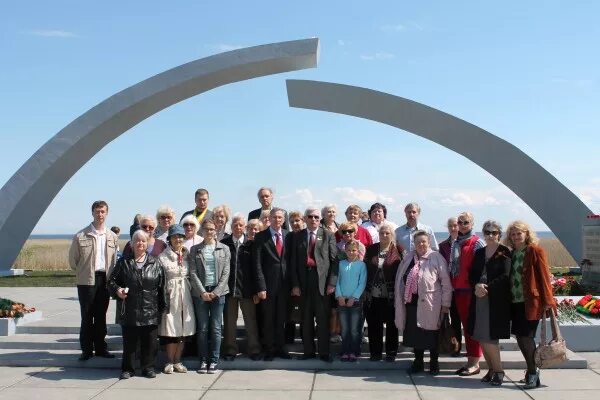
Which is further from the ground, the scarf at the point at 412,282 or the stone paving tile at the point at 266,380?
the scarf at the point at 412,282

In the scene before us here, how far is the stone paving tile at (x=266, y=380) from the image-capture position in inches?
198

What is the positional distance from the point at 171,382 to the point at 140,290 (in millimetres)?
813

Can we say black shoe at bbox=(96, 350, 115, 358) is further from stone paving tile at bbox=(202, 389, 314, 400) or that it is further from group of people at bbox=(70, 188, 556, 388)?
stone paving tile at bbox=(202, 389, 314, 400)

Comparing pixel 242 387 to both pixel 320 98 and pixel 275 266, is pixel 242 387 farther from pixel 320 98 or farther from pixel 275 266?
pixel 320 98

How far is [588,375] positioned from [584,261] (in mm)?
5202

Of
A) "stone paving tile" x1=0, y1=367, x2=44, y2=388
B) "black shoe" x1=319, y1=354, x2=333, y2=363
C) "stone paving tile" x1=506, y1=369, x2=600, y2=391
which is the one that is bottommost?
"stone paving tile" x1=506, y1=369, x2=600, y2=391

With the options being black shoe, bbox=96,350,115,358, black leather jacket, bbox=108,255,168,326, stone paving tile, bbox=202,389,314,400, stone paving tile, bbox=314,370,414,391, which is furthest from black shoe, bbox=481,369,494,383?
black shoe, bbox=96,350,115,358

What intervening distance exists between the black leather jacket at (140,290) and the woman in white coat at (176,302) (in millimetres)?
75

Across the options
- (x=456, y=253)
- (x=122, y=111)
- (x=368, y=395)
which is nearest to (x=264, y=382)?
(x=368, y=395)

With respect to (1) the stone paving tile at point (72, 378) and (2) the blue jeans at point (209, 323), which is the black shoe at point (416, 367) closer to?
(2) the blue jeans at point (209, 323)

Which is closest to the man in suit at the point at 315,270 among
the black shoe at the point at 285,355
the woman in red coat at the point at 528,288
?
the black shoe at the point at 285,355

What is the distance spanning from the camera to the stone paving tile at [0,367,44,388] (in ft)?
17.3

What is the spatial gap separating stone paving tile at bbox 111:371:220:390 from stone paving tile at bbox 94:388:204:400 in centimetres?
9

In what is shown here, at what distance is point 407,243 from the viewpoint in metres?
6.05
